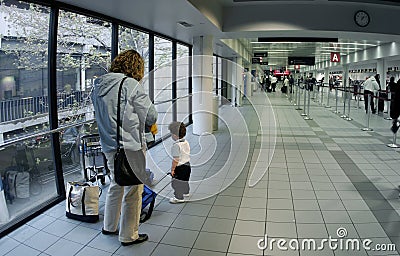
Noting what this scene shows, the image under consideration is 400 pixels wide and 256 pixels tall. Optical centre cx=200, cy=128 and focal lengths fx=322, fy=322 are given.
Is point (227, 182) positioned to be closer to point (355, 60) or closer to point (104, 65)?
point (104, 65)

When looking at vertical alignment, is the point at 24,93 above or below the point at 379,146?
above

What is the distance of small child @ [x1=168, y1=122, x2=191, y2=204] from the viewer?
3709 millimetres

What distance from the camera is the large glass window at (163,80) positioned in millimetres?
7333

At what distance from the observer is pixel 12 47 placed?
3363 millimetres

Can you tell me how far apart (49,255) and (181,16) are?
400cm

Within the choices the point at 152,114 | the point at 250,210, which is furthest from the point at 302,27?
the point at 152,114

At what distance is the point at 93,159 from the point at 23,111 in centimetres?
122

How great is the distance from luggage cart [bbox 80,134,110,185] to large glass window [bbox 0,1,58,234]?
0.48 meters

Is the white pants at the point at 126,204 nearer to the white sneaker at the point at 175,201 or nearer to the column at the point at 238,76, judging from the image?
the white sneaker at the point at 175,201

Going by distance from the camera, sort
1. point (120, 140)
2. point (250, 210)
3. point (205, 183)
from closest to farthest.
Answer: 1. point (120, 140)
2. point (250, 210)
3. point (205, 183)

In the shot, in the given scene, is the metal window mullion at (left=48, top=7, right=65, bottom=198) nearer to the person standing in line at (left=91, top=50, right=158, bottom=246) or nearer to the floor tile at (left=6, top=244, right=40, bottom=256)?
the floor tile at (left=6, top=244, right=40, bottom=256)

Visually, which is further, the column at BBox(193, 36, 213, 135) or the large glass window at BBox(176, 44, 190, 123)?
the large glass window at BBox(176, 44, 190, 123)

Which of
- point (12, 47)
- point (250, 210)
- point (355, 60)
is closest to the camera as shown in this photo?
point (12, 47)

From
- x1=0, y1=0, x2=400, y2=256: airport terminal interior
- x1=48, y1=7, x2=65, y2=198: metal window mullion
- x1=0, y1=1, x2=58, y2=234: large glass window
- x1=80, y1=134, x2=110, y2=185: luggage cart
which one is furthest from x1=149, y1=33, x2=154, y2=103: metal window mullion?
x1=0, y1=1, x2=58, y2=234: large glass window
